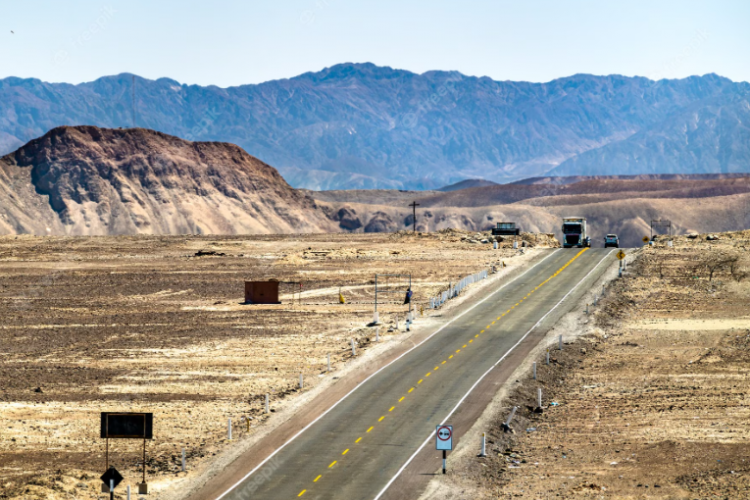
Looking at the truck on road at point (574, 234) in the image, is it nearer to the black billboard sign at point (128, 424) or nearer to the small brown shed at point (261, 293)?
the small brown shed at point (261, 293)

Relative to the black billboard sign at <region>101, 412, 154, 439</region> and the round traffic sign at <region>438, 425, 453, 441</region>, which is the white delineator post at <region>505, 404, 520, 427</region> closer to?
the round traffic sign at <region>438, 425, 453, 441</region>

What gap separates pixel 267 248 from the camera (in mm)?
121688

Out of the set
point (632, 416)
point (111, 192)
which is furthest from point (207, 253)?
point (632, 416)

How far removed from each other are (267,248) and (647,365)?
75.1m

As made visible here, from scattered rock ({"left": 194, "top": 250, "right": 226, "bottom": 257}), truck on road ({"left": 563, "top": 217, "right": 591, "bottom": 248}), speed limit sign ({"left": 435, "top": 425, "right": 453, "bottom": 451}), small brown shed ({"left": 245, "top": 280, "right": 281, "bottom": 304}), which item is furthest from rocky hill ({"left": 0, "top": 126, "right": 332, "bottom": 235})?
speed limit sign ({"left": 435, "top": 425, "right": 453, "bottom": 451})

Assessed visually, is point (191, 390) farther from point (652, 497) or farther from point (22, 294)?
point (22, 294)

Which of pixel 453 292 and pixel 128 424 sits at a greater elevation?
pixel 453 292

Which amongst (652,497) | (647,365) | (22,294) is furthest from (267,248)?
(652,497)

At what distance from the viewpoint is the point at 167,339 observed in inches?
2373

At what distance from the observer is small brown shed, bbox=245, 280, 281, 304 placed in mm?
74750

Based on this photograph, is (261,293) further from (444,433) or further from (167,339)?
(444,433)

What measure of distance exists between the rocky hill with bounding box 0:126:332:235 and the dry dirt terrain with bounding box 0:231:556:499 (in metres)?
53.7

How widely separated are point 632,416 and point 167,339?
2963 cm

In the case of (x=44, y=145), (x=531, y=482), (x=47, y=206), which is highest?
(x=44, y=145)
